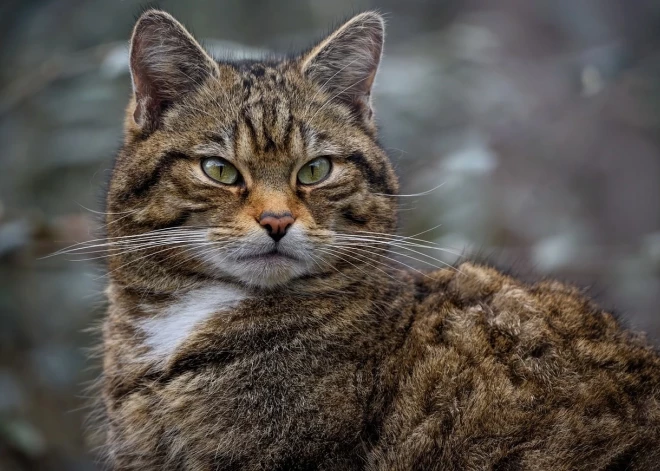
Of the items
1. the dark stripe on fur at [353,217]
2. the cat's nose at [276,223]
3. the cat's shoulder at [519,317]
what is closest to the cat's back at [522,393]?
the cat's shoulder at [519,317]

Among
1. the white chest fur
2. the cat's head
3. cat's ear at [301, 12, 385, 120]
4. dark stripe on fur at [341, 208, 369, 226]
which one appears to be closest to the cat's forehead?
the cat's head

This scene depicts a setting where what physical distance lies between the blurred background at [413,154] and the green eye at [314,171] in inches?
28.8

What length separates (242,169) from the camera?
12.7ft

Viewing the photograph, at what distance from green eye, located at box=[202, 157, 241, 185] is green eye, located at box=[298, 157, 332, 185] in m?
0.32

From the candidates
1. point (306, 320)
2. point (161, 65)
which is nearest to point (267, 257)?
point (306, 320)

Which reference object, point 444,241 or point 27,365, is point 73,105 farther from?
point 444,241

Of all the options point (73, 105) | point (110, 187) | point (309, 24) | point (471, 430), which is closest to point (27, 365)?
point (73, 105)

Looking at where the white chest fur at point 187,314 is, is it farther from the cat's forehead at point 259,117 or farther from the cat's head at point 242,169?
the cat's forehead at point 259,117

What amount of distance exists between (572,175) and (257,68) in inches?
272

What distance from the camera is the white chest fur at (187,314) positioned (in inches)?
155

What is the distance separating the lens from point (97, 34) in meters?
7.63

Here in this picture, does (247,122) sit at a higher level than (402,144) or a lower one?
lower

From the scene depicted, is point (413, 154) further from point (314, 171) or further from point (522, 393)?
point (522, 393)

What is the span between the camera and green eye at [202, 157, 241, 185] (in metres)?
3.88
